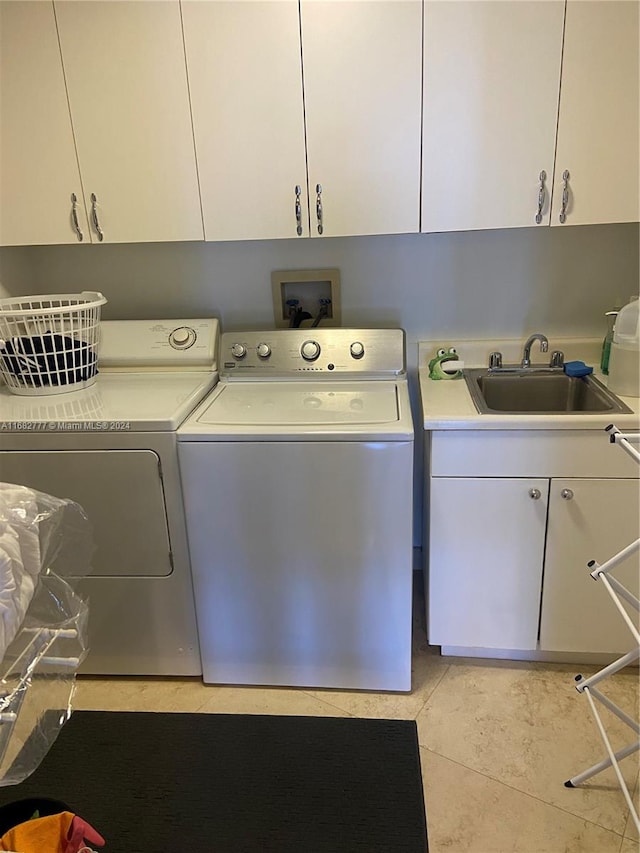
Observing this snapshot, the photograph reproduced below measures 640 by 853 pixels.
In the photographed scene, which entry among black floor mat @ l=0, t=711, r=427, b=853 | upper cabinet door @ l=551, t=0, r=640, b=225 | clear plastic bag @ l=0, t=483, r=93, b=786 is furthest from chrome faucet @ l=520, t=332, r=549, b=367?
clear plastic bag @ l=0, t=483, r=93, b=786

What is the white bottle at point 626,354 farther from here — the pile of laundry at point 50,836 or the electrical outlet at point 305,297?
the pile of laundry at point 50,836

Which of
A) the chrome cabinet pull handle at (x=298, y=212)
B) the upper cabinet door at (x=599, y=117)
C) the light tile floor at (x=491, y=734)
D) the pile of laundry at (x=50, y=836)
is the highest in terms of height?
the upper cabinet door at (x=599, y=117)

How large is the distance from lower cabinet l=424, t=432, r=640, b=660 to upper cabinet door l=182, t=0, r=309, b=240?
0.93 metres

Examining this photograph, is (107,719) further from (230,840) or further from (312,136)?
(312,136)

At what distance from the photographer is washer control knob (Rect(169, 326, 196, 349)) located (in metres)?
2.26

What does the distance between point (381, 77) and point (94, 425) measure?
1.31 m

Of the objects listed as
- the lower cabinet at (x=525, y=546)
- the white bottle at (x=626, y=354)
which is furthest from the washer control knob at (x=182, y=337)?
the white bottle at (x=626, y=354)

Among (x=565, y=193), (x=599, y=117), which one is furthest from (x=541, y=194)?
(x=599, y=117)

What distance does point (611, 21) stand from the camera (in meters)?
1.69

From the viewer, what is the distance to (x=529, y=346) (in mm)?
2195

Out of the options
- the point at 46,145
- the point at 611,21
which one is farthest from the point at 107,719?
the point at 611,21

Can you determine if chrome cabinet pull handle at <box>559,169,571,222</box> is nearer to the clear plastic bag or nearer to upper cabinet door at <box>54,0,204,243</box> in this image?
upper cabinet door at <box>54,0,204,243</box>

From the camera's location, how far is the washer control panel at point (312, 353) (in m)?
2.16

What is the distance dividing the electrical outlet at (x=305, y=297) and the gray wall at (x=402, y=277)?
4 cm
